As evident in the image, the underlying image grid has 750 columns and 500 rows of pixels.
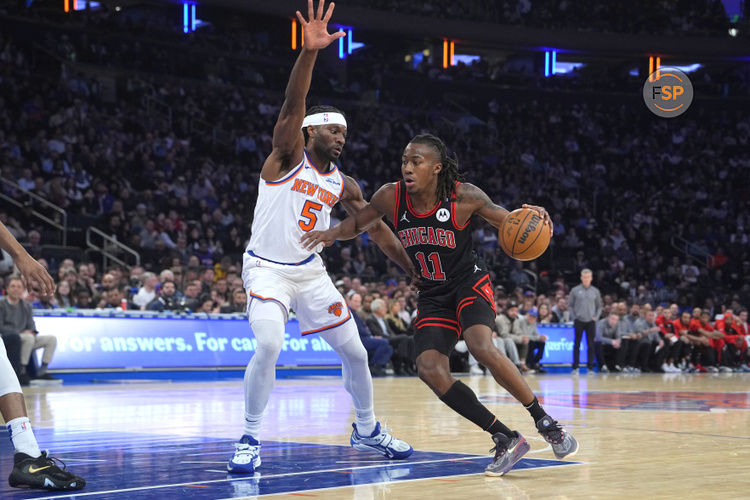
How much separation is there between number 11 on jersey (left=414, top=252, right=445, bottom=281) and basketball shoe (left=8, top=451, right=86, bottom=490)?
8.18ft

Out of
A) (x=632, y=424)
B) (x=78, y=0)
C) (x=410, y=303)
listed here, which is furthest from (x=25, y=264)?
(x=78, y=0)

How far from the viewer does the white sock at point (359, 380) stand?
645 centimetres

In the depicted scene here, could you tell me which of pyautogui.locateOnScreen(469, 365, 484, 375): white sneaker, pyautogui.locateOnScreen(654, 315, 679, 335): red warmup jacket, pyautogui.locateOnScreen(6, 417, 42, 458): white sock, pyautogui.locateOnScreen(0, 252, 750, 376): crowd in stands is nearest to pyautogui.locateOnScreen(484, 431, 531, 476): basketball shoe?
pyautogui.locateOnScreen(6, 417, 42, 458): white sock

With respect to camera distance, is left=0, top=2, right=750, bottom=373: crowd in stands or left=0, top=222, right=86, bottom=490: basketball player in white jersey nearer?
left=0, top=222, right=86, bottom=490: basketball player in white jersey

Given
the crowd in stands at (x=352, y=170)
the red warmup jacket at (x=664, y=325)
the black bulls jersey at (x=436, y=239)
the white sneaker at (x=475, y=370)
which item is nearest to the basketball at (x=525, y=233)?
the black bulls jersey at (x=436, y=239)

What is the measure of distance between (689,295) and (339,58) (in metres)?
14.6

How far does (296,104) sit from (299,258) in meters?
1.02

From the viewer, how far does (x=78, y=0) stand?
29.7m

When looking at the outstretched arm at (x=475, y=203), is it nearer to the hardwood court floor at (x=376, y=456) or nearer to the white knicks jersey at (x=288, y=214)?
the white knicks jersey at (x=288, y=214)

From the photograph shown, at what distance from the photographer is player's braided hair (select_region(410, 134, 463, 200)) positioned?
6.34 meters

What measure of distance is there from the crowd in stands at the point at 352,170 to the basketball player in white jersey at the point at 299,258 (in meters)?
10.1

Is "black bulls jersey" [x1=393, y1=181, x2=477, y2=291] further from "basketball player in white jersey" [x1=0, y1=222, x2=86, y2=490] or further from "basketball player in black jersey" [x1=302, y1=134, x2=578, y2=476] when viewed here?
"basketball player in white jersey" [x1=0, y1=222, x2=86, y2=490]

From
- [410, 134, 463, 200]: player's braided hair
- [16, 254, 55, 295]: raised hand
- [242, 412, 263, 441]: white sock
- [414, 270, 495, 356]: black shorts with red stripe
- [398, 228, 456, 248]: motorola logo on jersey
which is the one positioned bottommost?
[242, 412, 263, 441]: white sock

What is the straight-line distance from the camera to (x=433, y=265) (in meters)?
6.37
